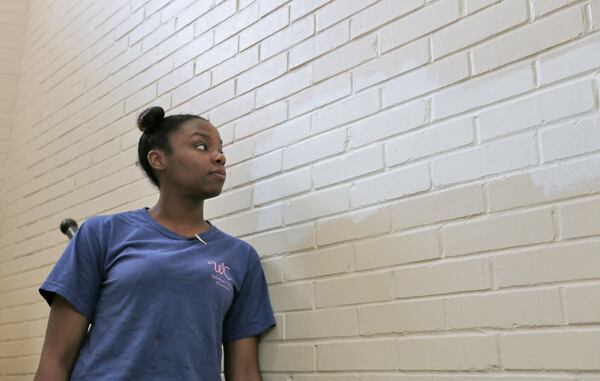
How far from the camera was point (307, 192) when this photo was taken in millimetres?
1570

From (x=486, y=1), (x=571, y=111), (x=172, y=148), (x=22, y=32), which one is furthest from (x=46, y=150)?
(x=571, y=111)

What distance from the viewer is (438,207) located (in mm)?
1272

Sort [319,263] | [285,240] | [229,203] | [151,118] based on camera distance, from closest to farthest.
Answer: [319,263]
[285,240]
[151,118]
[229,203]

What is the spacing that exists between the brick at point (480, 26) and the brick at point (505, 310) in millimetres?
545

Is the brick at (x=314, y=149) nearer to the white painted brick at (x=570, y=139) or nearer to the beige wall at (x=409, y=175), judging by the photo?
the beige wall at (x=409, y=175)

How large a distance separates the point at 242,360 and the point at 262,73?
0.84 metres

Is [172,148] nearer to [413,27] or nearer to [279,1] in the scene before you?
[279,1]

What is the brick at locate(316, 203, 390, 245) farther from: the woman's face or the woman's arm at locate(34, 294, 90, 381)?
the woman's arm at locate(34, 294, 90, 381)

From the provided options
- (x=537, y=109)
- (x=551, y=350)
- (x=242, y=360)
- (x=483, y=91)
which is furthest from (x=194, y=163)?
(x=551, y=350)

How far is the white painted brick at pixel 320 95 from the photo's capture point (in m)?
1.53

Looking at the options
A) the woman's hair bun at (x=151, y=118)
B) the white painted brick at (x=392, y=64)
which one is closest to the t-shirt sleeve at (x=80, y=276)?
the woman's hair bun at (x=151, y=118)

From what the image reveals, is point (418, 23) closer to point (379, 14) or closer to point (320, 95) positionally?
point (379, 14)

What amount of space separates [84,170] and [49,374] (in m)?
1.27

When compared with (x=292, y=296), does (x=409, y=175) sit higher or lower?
higher
